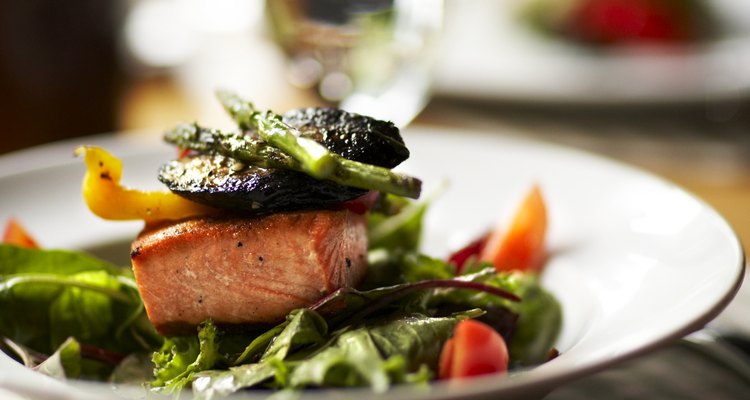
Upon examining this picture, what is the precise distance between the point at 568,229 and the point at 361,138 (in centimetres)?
106

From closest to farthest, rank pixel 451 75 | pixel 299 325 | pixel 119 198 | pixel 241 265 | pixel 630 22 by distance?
pixel 299 325 < pixel 241 265 < pixel 119 198 < pixel 451 75 < pixel 630 22

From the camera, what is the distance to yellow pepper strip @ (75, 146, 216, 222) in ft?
7.00

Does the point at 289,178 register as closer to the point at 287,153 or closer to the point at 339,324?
the point at 287,153

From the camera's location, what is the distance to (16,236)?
2746 mm

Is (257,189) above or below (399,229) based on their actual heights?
above

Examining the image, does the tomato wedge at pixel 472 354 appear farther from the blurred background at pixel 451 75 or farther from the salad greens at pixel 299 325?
the blurred background at pixel 451 75

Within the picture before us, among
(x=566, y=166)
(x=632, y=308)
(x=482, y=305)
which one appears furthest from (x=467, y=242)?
(x=632, y=308)

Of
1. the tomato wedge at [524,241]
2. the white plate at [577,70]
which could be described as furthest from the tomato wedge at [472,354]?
the white plate at [577,70]

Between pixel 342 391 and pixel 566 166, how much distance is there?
5.73 ft

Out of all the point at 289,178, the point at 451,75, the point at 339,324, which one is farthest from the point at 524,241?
the point at 451,75

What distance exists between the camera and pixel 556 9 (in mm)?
6652

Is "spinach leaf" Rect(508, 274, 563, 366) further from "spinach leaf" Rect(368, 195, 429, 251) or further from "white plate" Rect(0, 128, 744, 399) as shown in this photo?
"spinach leaf" Rect(368, 195, 429, 251)

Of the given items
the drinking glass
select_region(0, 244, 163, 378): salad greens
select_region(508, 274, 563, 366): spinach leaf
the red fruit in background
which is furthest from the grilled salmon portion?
the red fruit in background

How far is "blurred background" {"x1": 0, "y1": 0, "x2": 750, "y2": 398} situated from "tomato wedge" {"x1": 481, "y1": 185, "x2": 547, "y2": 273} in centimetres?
122
